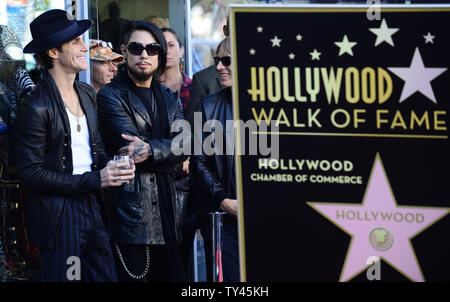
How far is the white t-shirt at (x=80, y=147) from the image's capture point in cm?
486

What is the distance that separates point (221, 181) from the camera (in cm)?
523

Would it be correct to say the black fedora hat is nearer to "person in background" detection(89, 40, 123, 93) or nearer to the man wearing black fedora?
the man wearing black fedora

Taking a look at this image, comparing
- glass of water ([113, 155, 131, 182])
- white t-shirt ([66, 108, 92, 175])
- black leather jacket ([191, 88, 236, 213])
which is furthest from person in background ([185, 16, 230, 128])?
glass of water ([113, 155, 131, 182])

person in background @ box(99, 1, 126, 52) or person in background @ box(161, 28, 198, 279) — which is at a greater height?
person in background @ box(99, 1, 126, 52)

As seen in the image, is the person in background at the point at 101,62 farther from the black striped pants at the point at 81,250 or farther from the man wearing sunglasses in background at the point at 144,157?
the black striped pants at the point at 81,250

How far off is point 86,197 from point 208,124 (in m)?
0.95

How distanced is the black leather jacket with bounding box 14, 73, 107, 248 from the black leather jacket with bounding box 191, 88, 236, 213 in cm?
76

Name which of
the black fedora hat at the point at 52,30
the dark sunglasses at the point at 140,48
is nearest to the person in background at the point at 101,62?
the dark sunglasses at the point at 140,48

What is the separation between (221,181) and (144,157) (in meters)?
0.53

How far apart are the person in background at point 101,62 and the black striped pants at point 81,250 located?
1.98m

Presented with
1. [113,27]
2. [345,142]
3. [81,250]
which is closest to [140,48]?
[81,250]

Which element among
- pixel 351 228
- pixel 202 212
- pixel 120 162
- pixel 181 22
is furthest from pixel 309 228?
pixel 181 22

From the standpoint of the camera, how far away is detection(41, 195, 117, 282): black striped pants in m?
4.76
